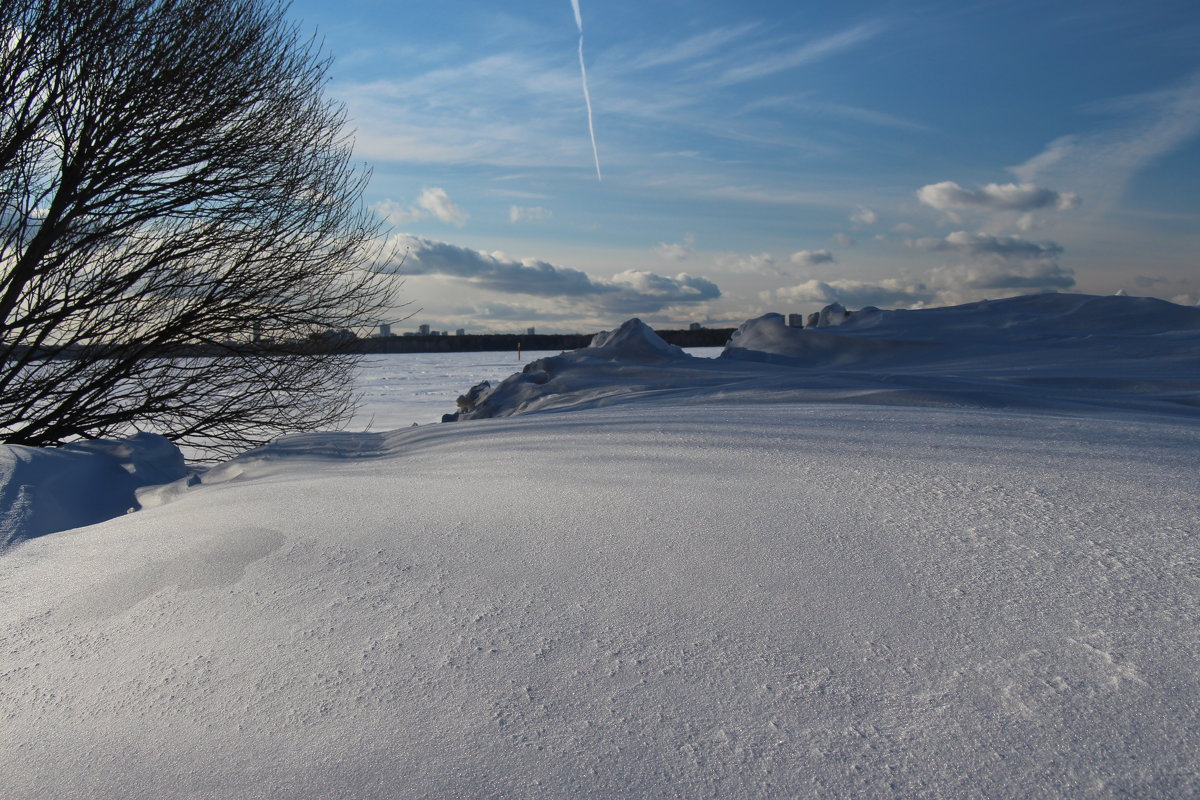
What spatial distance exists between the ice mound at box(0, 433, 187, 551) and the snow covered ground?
381 millimetres

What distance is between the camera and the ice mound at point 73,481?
2473 mm

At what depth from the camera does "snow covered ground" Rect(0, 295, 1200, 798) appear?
99 centimetres

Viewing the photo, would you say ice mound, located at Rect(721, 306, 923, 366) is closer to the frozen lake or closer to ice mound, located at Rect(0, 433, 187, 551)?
the frozen lake

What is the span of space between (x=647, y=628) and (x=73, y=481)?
2.67m

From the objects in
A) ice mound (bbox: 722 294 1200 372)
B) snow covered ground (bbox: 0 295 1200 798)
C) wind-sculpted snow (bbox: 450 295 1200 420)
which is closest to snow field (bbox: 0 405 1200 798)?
snow covered ground (bbox: 0 295 1200 798)

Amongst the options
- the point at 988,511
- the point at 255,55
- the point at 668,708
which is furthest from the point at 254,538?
the point at 255,55

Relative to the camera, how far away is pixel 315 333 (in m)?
6.36

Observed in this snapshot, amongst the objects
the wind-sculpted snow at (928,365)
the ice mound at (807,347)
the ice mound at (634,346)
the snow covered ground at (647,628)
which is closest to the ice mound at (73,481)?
the snow covered ground at (647,628)

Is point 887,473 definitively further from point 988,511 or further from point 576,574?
point 576,574

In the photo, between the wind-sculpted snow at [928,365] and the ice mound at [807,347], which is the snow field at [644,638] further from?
the ice mound at [807,347]

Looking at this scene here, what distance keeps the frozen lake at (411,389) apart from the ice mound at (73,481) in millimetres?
3182

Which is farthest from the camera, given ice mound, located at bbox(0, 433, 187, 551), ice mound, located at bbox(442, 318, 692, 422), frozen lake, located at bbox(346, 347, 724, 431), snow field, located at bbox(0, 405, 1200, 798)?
frozen lake, located at bbox(346, 347, 724, 431)

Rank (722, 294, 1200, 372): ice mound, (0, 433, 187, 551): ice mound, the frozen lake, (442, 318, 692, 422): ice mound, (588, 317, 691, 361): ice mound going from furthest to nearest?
1. the frozen lake
2. (588, 317, 691, 361): ice mound
3. (722, 294, 1200, 372): ice mound
4. (442, 318, 692, 422): ice mound
5. (0, 433, 187, 551): ice mound

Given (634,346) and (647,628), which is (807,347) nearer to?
(634,346)
